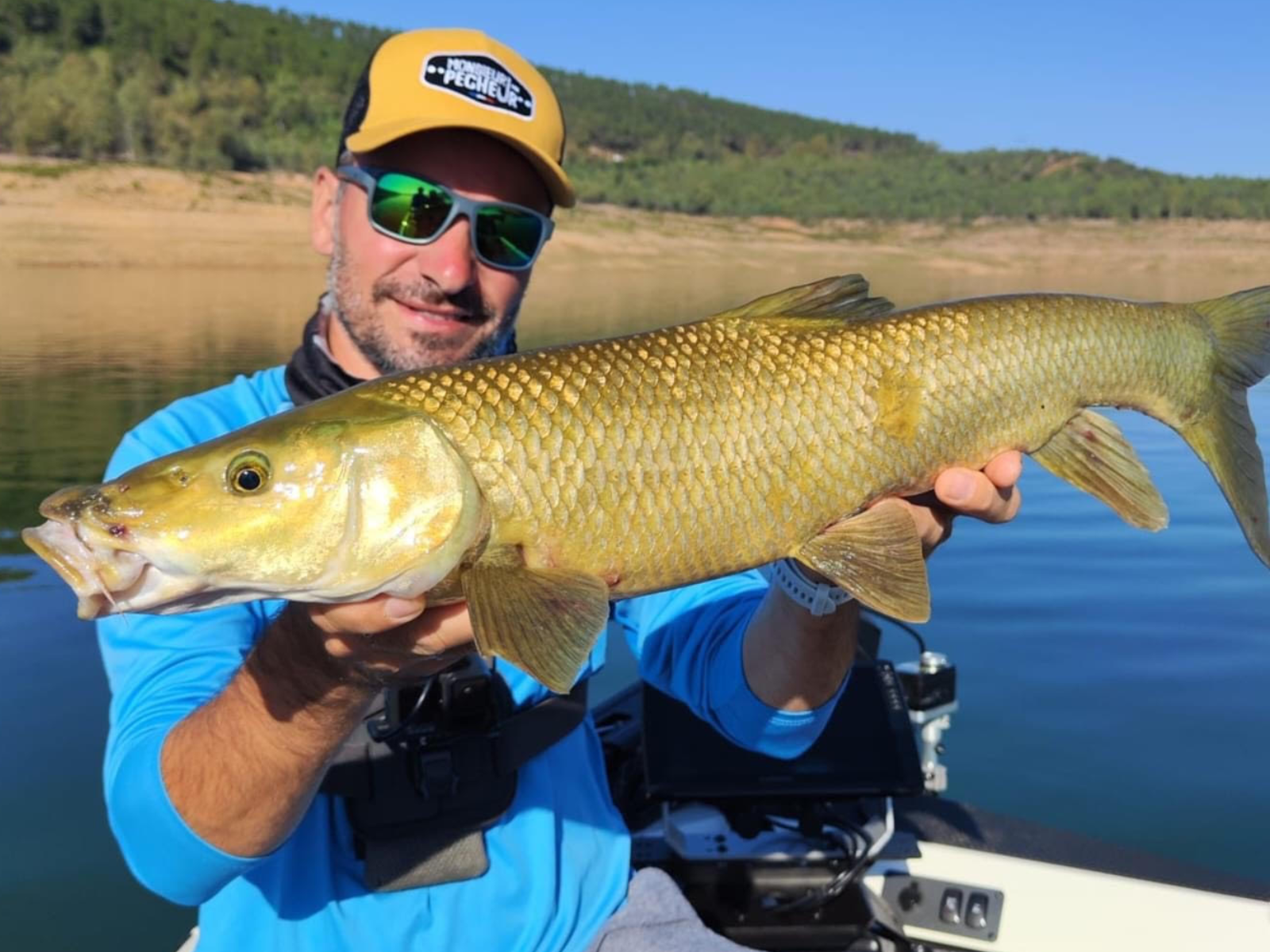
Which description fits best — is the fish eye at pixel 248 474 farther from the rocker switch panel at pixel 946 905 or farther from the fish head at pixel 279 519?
the rocker switch panel at pixel 946 905

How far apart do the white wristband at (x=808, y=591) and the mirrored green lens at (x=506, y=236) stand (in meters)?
1.18

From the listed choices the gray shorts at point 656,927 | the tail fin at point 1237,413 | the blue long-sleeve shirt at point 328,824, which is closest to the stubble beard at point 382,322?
the blue long-sleeve shirt at point 328,824

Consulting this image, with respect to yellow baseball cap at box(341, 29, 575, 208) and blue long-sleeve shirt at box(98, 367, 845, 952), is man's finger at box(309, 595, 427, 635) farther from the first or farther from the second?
yellow baseball cap at box(341, 29, 575, 208)

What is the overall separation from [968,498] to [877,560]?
0.74 feet

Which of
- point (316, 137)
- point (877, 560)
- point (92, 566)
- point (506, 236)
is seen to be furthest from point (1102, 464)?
point (316, 137)

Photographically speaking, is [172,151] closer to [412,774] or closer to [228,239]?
[228,239]

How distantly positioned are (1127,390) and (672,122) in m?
72.0

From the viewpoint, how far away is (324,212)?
11.1 feet

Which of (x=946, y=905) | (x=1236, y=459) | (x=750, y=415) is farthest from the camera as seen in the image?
(x=946, y=905)

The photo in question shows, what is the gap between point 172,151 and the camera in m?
36.1

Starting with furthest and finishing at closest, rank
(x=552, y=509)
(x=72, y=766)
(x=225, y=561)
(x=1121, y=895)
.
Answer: (x=72, y=766) → (x=1121, y=895) → (x=552, y=509) → (x=225, y=561)

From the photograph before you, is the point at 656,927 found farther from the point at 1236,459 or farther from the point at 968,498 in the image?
the point at 1236,459

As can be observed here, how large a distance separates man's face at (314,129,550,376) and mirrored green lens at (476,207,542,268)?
0.10 ft

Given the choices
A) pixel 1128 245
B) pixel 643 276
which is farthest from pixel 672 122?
pixel 643 276
